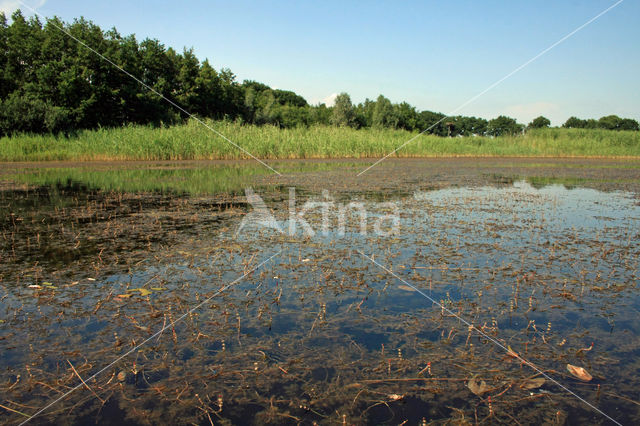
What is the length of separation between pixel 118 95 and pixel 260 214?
30.0 metres

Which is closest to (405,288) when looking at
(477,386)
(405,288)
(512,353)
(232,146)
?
(405,288)

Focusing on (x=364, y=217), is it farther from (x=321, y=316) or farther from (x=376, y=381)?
(x=376, y=381)

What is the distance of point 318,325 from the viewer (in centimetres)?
278

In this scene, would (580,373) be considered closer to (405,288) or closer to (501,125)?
(405,288)

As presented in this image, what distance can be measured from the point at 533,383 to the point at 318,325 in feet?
4.11

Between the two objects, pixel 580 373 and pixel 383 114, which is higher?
pixel 383 114

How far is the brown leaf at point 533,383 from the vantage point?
2.12 m

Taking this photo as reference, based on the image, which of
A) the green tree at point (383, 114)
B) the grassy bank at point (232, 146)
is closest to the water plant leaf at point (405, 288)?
the grassy bank at point (232, 146)

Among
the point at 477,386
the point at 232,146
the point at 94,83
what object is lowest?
the point at 477,386

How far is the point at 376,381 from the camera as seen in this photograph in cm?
215

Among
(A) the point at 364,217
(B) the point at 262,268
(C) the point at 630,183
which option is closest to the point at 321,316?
(B) the point at 262,268

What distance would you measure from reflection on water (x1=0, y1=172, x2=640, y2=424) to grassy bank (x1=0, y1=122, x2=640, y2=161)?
15.1 m

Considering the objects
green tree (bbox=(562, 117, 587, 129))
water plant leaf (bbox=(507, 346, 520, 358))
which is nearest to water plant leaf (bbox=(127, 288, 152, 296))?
water plant leaf (bbox=(507, 346, 520, 358))

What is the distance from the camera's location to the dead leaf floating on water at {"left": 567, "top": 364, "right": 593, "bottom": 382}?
2.19 meters
